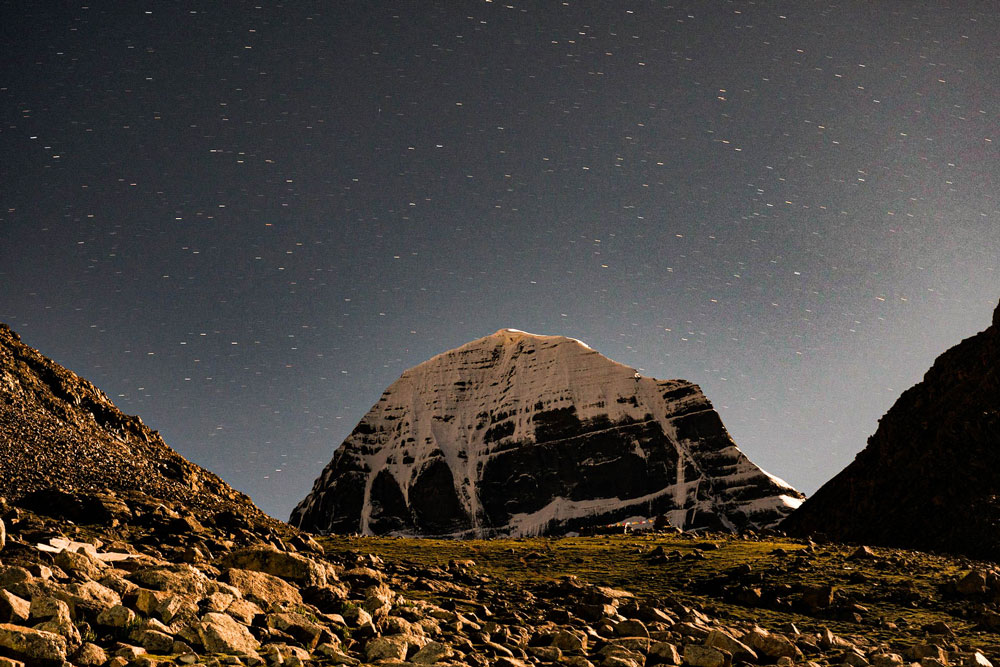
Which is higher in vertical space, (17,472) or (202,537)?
(17,472)

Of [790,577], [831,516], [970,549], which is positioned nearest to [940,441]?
[831,516]

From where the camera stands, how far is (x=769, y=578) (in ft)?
135

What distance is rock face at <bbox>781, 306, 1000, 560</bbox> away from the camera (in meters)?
72.2

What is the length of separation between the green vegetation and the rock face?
20.5m

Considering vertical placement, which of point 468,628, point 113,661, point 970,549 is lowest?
point 970,549

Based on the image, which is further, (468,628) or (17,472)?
(17,472)

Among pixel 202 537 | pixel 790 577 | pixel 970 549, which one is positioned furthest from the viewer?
pixel 970 549

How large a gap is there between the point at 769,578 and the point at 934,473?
54.0m

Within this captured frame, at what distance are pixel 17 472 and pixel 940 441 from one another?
302 feet

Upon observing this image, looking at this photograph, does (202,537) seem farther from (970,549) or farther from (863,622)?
(970,549)

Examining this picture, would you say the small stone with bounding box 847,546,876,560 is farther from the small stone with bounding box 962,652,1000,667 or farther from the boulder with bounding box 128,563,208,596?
the boulder with bounding box 128,563,208,596

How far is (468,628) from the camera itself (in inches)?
731

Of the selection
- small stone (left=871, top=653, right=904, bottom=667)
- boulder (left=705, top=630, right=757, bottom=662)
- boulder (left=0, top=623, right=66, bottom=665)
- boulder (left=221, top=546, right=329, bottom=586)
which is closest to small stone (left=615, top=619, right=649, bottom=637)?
boulder (left=705, top=630, right=757, bottom=662)

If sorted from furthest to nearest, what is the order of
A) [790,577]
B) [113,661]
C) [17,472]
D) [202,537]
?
[17,472]
[790,577]
[202,537]
[113,661]
